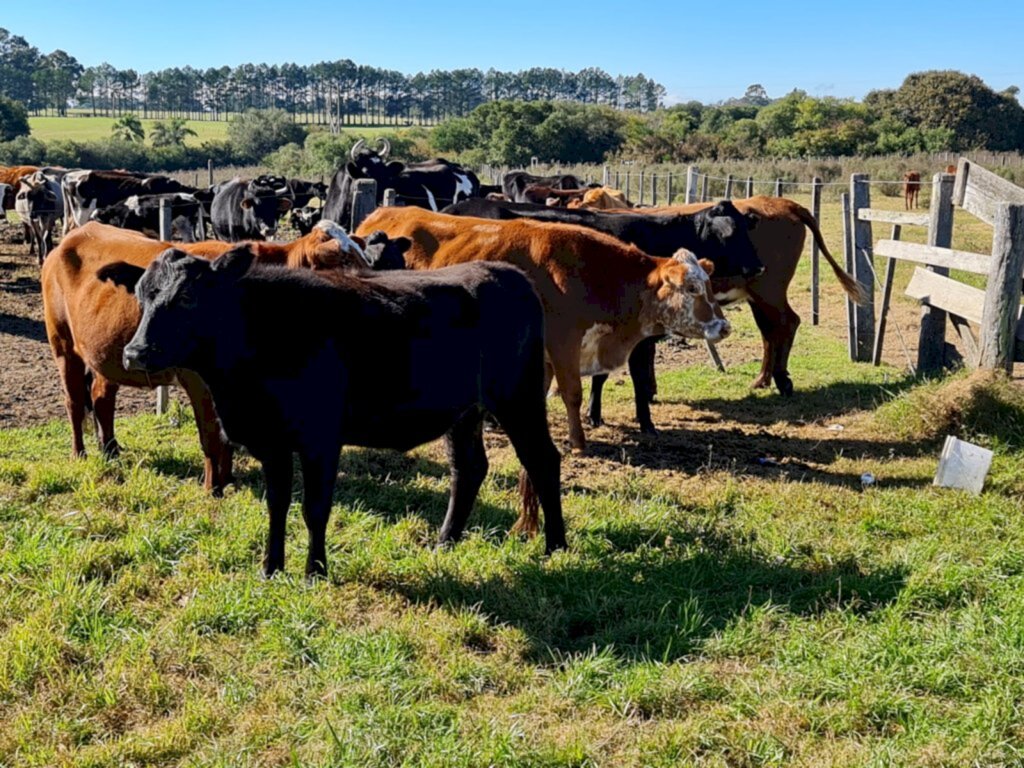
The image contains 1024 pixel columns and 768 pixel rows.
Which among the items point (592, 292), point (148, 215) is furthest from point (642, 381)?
point (148, 215)

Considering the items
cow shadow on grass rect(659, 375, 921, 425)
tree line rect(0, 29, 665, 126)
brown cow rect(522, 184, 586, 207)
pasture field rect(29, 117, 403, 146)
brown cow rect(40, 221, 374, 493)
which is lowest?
cow shadow on grass rect(659, 375, 921, 425)

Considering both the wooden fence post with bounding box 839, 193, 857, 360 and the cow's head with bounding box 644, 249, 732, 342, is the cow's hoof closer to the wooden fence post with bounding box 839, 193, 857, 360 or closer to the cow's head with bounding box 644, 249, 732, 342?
the wooden fence post with bounding box 839, 193, 857, 360

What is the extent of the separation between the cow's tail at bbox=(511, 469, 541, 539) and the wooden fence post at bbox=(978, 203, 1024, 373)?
178 inches

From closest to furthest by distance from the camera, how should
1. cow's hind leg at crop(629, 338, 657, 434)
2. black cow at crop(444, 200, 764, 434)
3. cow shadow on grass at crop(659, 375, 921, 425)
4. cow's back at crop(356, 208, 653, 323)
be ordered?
cow's back at crop(356, 208, 653, 323), cow's hind leg at crop(629, 338, 657, 434), cow shadow on grass at crop(659, 375, 921, 425), black cow at crop(444, 200, 764, 434)

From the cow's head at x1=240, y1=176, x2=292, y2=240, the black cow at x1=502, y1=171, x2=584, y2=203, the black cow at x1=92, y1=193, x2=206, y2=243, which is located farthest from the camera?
the black cow at x1=502, y1=171, x2=584, y2=203

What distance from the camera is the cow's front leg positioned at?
4.56 metres

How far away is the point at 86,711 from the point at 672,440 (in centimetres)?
543

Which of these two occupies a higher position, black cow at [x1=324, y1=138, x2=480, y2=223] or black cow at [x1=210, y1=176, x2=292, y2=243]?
black cow at [x1=324, y1=138, x2=480, y2=223]

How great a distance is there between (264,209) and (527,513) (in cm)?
1390

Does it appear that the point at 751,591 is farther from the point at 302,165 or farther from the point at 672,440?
the point at 302,165

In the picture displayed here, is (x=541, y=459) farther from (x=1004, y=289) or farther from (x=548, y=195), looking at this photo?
(x=548, y=195)

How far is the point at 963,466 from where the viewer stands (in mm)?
6309

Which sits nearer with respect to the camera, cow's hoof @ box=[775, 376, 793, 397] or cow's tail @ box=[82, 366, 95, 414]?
cow's tail @ box=[82, 366, 95, 414]

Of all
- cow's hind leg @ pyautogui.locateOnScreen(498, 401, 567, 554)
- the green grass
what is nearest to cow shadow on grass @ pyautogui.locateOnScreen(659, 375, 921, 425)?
the green grass
